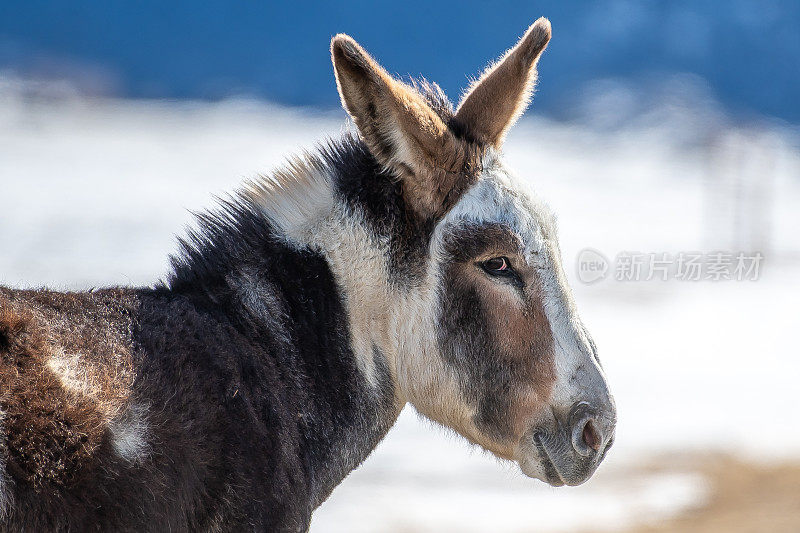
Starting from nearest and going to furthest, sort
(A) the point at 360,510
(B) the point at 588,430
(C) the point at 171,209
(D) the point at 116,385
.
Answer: (D) the point at 116,385, (B) the point at 588,430, (A) the point at 360,510, (C) the point at 171,209

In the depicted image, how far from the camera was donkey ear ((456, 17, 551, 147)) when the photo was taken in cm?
325

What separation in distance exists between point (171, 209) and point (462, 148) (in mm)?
8286

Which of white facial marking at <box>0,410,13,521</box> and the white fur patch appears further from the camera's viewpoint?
the white fur patch

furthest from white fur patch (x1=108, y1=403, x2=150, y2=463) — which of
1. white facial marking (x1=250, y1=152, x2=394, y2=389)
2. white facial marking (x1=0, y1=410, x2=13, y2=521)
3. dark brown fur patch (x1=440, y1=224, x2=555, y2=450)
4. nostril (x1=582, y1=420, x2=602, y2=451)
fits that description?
nostril (x1=582, y1=420, x2=602, y2=451)

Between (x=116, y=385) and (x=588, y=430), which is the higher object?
(x=588, y=430)

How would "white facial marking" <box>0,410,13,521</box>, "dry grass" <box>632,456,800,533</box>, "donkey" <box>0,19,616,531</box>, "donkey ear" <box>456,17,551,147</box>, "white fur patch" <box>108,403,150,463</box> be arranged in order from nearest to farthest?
"white facial marking" <box>0,410,13,521</box> → "white fur patch" <box>108,403,150,463</box> → "donkey" <box>0,19,616,531</box> → "donkey ear" <box>456,17,551,147</box> → "dry grass" <box>632,456,800,533</box>

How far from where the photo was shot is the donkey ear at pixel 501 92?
3252 mm

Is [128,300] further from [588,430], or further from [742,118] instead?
[742,118]

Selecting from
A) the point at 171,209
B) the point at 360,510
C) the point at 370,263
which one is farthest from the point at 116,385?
the point at 171,209

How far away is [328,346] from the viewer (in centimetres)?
293

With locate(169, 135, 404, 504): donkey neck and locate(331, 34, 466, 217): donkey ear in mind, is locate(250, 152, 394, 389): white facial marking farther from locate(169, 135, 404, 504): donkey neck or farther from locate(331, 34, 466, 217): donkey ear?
locate(331, 34, 466, 217): donkey ear

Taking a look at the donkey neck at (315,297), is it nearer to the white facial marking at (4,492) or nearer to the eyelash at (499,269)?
the eyelash at (499,269)

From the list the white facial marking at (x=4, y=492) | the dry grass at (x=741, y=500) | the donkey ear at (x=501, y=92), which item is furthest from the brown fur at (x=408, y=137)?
the dry grass at (x=741, y=500)

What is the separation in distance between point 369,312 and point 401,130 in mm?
645
